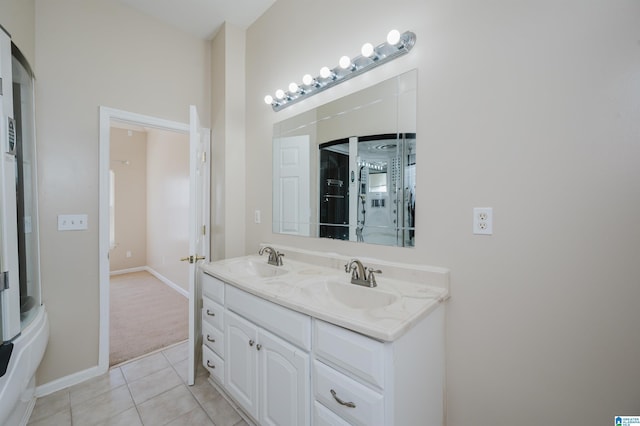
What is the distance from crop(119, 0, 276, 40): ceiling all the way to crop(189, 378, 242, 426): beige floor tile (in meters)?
2.92

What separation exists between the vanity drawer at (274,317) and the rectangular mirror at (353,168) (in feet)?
2.05

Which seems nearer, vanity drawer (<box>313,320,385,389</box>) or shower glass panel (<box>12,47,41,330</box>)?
vanity drawer (<box>313,320,385,389</box>)

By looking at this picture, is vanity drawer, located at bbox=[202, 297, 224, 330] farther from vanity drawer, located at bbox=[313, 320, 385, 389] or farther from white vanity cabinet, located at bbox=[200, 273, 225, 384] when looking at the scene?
vanity drawer, located at bbox=[313, 320, 385, 389]

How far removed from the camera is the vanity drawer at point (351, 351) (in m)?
0.83

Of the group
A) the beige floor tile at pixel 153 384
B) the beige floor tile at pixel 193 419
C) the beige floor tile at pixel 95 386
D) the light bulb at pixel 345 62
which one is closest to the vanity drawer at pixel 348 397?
the beige floor tile at pixel 193 419

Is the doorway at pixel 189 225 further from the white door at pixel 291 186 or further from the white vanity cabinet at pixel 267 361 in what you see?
the white door at pixel 291 186

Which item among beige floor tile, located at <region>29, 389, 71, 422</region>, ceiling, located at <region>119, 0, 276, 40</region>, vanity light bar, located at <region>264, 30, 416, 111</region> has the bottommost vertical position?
beige floor tile, located at <region>29, 389, 71, 422</region>

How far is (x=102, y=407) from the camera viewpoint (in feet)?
5.34

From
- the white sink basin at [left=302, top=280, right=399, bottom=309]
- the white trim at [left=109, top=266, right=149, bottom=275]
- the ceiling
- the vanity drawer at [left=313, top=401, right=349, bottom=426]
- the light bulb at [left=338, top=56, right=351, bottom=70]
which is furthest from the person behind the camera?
the white trim at [left=109, top=266, right=149, bottom=275]

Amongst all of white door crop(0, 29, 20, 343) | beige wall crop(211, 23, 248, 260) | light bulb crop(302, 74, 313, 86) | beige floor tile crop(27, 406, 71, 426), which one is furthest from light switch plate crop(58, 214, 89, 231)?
light bulb crop(302, 74, 313, 86)

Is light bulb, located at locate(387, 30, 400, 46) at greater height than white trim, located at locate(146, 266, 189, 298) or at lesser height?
greater

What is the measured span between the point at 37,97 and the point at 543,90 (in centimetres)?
286

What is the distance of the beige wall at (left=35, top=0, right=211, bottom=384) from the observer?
1.77 metres

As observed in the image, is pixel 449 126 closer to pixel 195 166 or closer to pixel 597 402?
pixel 597 402
